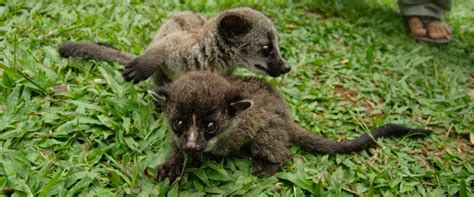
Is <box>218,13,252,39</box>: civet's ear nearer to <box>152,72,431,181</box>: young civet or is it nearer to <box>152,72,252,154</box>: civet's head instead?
<box>152,72,431,181</box>: young civet

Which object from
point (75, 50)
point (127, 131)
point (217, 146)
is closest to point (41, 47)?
point (75, 50)

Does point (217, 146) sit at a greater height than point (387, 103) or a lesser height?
greater

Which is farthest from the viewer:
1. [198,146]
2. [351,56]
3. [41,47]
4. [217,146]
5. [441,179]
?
[351,56]

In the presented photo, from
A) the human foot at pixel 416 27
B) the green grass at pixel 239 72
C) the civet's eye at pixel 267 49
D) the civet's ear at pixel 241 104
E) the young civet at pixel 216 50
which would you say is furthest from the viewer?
the human foot at pixel 416 27

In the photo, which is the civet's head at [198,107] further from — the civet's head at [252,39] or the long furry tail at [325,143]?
the civet's head at [252,39]

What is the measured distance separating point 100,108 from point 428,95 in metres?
3.89

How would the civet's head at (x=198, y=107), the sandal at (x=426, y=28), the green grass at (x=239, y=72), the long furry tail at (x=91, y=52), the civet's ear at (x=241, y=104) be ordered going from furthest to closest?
1. the sandal at (x=426, y=28)
2. the long furry tail at (x=91, y=52)
3. the green grass at (x=239, y=72)
4. the civet's ear at (x=241, y=104)
5. the civet's head at (x=198, y=107)

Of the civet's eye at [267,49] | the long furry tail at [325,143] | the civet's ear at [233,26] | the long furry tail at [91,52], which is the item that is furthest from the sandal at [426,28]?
the long furry tail at [91,52]

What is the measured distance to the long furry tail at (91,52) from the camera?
497cm

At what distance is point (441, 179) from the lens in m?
4.23

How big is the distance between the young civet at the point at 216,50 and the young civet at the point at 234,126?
0.42m

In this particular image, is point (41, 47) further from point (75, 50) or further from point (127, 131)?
point (127, 131)

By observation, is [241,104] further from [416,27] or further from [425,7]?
[425,7]

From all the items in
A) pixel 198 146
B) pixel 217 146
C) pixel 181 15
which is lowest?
pixel 217 146
